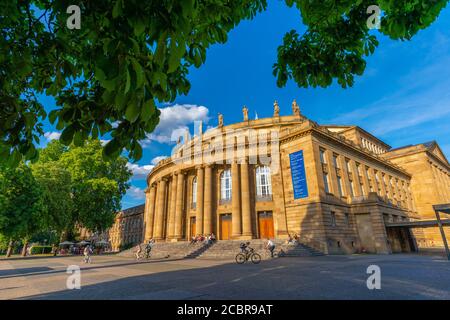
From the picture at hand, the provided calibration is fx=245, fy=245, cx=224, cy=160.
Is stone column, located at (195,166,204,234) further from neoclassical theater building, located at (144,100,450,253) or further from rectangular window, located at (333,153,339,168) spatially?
rectangular window, located at (333,153,339,168)

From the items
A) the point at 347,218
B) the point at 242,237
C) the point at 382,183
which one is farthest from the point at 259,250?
the point at 382,183

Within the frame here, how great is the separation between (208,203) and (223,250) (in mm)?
8938

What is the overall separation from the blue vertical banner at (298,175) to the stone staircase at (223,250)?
18.8 feet

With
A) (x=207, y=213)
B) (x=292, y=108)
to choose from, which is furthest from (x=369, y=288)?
(x=292, y=108)

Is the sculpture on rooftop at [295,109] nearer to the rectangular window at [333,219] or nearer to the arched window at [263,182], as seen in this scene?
the arched window at [263,182]

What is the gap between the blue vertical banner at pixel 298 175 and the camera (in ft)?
91.2

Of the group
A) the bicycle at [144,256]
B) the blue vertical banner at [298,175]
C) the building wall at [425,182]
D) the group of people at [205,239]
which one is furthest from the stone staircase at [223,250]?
the building wall at [425,182]

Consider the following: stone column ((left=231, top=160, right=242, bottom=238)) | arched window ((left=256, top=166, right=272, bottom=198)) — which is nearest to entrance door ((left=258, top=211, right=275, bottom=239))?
arched window ((left=256, top=166, right=272, bottom=198))

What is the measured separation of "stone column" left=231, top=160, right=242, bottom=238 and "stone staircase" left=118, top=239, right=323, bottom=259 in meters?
2.63

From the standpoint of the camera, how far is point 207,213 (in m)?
33.0

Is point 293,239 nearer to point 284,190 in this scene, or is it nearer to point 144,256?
point 284,190

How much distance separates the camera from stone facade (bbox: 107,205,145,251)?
66.0 m
